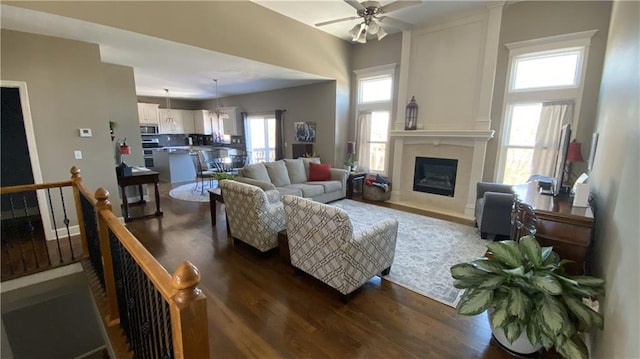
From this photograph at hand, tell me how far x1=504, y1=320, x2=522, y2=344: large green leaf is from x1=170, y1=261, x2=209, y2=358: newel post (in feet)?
5.70

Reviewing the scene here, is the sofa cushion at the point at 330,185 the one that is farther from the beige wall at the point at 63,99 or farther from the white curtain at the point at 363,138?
the beige wall at the point at 63,99

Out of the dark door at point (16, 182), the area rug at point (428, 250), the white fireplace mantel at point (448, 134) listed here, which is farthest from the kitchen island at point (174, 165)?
the white fireplace mantel at point (448, 134)

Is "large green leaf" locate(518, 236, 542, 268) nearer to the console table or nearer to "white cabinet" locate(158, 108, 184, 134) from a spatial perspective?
the console table

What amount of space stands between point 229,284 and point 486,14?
5689 millimetres

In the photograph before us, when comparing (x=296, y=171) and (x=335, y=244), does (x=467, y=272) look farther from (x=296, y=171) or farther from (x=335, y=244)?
(x=296, y=171)

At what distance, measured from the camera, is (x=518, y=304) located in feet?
5.28

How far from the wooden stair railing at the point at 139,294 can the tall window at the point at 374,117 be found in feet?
17.2

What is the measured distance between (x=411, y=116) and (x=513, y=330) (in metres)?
4.59

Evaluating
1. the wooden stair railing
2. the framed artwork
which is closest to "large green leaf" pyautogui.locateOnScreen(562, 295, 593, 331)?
the wooden stair railing

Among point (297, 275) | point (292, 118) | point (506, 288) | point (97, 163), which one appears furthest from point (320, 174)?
point (506, 288)

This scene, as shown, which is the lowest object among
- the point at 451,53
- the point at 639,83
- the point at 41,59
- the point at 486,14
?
the point at 639,83

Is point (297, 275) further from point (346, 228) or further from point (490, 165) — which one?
point (490, 165)

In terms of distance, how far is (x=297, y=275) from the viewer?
292 centimetres

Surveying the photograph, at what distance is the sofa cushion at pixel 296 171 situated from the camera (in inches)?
219
